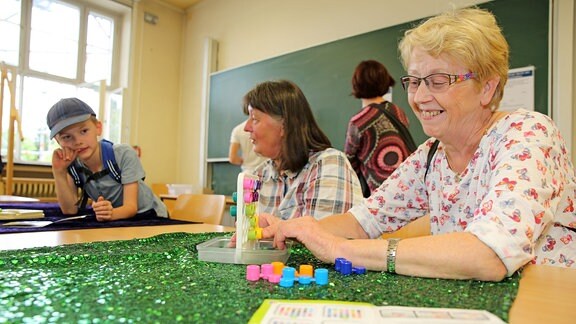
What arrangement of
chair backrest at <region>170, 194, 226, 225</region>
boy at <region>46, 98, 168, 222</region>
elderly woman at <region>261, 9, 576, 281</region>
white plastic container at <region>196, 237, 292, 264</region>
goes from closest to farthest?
elderly woman at <region>261, 9, 576, 281</region> → white plastic container at <region>196, 237, 292, 264</region> → boy at <region>46, 98, 168, 222</region> → chair backrest at <region>170, 194, 226, 225</region>

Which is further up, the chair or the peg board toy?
the peg board toy

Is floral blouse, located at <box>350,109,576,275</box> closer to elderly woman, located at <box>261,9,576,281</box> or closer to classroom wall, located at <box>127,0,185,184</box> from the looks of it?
elderly woman, located at <box>261,9,576,281</box>

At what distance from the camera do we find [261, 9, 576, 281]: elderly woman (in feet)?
2.27

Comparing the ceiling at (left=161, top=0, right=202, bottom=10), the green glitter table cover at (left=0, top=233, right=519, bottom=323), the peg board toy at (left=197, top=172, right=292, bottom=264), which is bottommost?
the green glitter table cover at (left=0, top=233, right=519, bottom=323)

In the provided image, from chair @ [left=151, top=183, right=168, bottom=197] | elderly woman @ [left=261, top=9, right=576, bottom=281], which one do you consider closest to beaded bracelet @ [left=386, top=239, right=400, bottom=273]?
elderly woman @ [left=261, top=9, right=576, bottom=281]

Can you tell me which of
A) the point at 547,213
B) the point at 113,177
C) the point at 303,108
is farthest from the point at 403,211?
the point at 113,177

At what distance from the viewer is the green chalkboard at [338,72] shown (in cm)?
253

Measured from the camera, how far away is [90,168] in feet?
6.40

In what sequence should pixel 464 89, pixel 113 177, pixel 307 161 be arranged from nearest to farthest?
pixel 464 89 < pixel 307 161 < pixel 113 177

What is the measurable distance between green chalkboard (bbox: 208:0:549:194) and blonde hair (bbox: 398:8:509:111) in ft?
4.76

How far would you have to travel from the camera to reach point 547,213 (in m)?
0.74

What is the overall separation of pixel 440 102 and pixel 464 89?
57 millimetres

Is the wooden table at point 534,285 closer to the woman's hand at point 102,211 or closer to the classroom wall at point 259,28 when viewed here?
the woman's hand at point 102,211

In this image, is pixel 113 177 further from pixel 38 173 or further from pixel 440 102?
pixel 38 173
